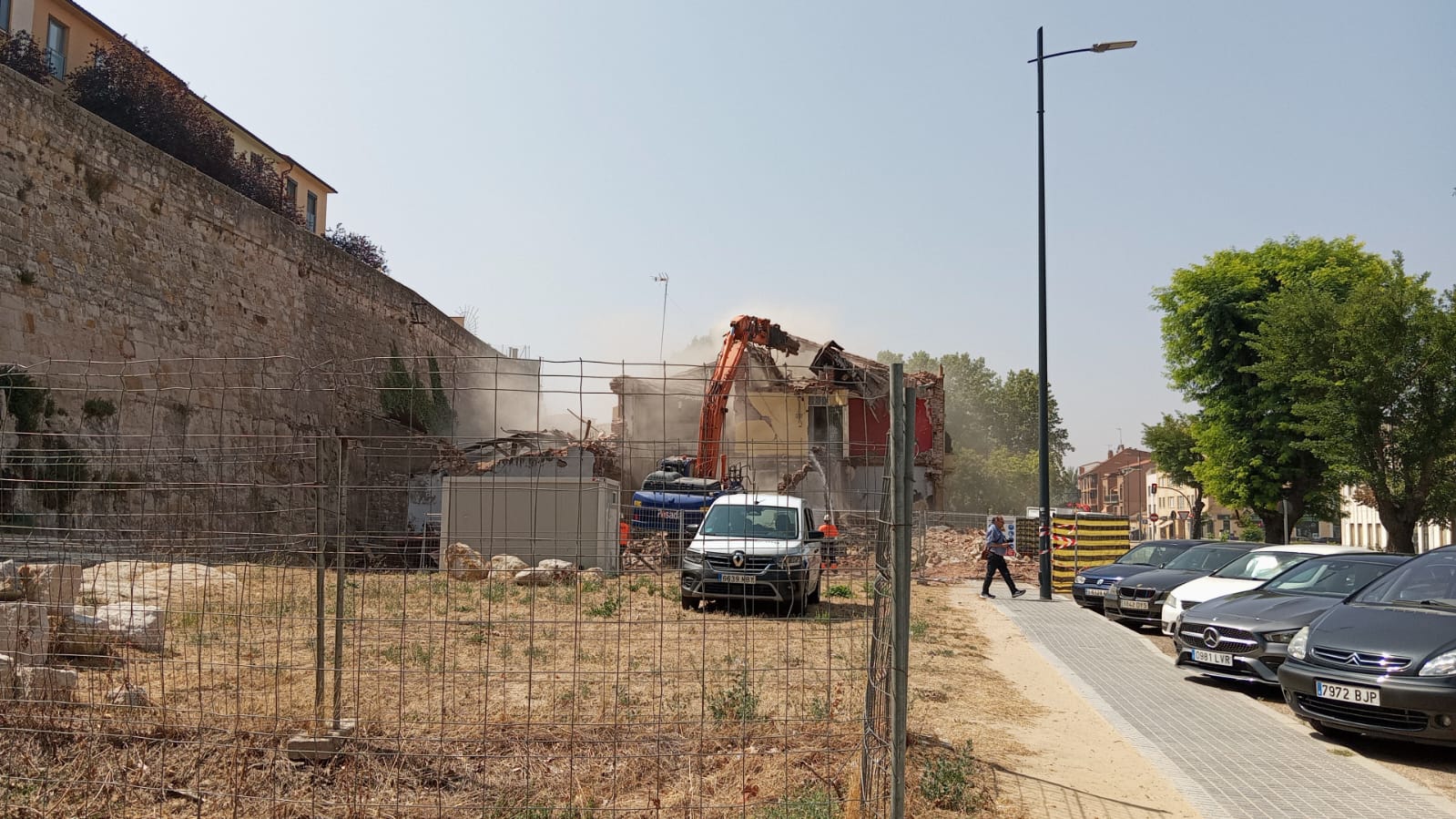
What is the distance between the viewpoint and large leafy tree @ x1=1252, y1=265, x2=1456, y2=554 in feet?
69.0

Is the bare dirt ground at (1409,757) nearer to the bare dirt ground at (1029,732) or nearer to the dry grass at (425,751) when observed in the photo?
the bare dirt ground at (1029,732)

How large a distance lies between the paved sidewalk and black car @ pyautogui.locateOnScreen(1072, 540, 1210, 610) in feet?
16.3

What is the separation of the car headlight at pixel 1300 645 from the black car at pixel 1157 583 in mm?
5780

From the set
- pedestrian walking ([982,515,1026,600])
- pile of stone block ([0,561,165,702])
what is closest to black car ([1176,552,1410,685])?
pedestrian walking ([982,515,1026,600])

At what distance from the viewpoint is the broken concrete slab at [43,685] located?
577cm

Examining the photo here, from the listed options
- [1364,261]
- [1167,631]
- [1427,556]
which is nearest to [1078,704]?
[1427,556]

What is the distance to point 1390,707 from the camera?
6.86 metres

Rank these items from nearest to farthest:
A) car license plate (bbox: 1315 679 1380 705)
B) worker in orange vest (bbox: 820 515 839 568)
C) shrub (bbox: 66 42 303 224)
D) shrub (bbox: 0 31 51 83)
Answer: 1. car license plate (bbox: 1315 679 1380 705)
2. worker in orange vest (bbox: 820 515 839 568)
3. shrub (bbox: 0 31 51 83)
4. shrub (bbox: 66 42 303 224)

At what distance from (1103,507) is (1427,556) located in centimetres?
12295

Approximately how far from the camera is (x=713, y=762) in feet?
Answer: 18.7

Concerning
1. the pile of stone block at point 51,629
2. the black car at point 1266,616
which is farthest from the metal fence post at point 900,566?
the black car at point 1266,616

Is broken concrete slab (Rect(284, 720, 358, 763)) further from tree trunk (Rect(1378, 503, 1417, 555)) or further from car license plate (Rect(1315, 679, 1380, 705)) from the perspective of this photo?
tree trunk (Rect(1378, 503, 1417, 555))

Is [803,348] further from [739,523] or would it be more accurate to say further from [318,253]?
[739,523]

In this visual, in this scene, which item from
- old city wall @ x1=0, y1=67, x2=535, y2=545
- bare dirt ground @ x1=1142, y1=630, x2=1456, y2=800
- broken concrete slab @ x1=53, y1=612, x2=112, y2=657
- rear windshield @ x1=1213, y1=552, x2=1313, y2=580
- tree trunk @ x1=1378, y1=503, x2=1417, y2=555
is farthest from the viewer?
tree trunk @ x1=1378, y1=503, x2=1417, y2=555
